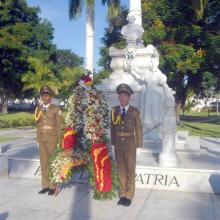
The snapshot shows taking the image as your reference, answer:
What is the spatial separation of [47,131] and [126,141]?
146cm

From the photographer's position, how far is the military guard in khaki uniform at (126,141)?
661 cm

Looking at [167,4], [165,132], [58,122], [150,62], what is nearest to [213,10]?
[167,4]

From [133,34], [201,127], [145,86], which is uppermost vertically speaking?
[133,34]

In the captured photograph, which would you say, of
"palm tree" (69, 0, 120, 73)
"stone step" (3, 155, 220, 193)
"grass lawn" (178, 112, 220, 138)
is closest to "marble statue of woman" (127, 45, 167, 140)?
"stone step" (3, 155, 220, 193)

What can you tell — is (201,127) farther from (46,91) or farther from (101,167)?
(46,91)

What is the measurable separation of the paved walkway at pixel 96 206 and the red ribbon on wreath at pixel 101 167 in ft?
0.92

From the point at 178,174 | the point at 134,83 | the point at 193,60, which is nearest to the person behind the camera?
the point at 178,174

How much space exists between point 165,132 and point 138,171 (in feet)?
3.86

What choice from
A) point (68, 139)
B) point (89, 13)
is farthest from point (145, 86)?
point (89, 13)

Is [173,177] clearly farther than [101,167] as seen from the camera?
Yes

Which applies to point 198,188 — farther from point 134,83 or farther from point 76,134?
point 134,83

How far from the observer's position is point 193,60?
28438 mm

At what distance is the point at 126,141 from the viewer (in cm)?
663

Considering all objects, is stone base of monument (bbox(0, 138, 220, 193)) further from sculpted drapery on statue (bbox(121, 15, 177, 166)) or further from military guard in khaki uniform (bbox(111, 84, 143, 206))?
sculpted drapery on statue (bbox(121, 15, 177, 166))
